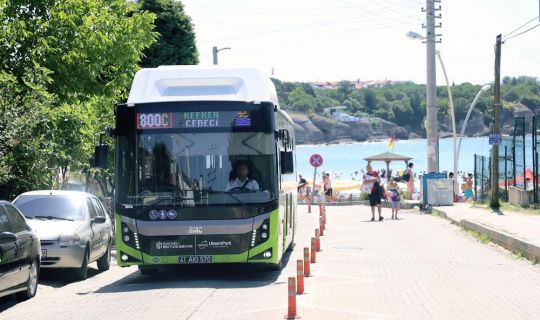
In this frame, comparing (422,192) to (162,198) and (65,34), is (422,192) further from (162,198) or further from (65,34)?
(162,198)

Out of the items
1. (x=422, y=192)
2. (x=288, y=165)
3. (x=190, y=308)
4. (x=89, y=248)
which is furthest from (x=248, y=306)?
(x=422, y=192)

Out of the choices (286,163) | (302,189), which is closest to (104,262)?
(286,163)

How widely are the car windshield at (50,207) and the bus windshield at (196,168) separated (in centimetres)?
266

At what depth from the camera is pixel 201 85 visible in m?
15.6

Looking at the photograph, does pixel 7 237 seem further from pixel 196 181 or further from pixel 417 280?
Answer: pixel 417 280

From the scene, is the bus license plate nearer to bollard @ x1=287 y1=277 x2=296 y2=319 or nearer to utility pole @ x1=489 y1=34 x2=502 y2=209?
bollard @ x1=287 y1=277 x2=296 y2=319

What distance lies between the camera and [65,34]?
19453mm

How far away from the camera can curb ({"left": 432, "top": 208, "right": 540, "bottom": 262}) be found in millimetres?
18641

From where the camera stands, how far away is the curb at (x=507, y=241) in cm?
1864

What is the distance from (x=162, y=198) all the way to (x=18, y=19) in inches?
263

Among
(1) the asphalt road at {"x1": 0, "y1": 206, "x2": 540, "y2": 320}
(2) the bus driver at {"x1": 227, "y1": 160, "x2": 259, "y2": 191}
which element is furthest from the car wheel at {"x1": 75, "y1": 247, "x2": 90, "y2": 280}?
(2) the bus driver at {"x1": 227, "y1": 160, "x2": 259, "y2": 191}

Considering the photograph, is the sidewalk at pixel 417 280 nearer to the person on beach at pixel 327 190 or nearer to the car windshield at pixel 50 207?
the car windshield at pixel 50 207

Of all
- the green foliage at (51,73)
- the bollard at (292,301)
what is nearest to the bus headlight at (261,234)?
the bollard at (292,301)

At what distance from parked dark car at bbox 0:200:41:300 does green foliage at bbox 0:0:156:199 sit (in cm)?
389
